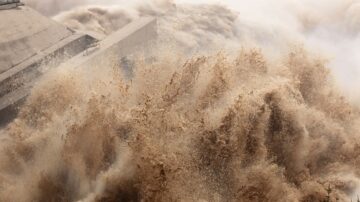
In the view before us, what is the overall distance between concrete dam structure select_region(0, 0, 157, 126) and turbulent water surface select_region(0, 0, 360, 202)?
0.35m

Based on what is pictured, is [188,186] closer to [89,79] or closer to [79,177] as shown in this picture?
[79,177]

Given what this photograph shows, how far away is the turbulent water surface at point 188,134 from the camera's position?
7129 mm

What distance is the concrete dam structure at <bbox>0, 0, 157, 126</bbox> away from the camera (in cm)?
895

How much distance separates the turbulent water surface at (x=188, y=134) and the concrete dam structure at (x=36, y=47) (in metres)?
0.35

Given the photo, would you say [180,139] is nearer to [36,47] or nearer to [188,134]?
[188,134]

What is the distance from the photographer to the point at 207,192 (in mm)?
7047

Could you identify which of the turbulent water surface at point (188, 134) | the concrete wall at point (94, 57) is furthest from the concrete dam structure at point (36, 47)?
the turbulent water surface at point (188, 134)

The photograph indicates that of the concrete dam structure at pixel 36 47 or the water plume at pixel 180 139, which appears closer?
the water plume at pixel 180 139

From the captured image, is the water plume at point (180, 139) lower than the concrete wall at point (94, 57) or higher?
higher

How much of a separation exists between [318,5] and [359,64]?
17.0 ft

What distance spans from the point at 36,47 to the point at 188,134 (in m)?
4.19

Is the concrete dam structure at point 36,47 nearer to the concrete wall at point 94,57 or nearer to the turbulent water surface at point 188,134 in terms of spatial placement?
the concrete wall at point 94,57

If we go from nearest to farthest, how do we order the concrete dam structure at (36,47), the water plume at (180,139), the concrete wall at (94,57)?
the water plume at (180,139) → the concrete wall at (94,57) → the concrete dam structure at (36,47)

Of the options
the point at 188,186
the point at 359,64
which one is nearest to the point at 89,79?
the point at 188,186
